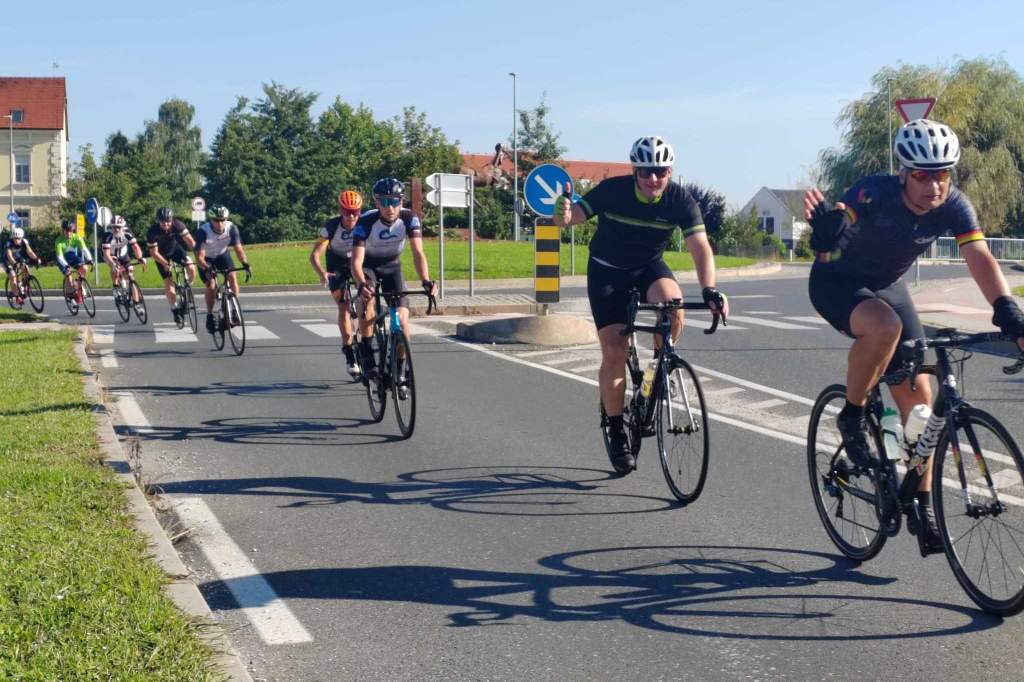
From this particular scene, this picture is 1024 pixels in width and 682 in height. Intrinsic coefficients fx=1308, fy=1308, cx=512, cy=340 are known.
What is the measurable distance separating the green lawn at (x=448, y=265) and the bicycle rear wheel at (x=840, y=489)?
28408 mm

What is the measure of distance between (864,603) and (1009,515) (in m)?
0.64

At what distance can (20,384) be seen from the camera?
10.9 m

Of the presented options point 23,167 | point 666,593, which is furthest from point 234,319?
point 23,167

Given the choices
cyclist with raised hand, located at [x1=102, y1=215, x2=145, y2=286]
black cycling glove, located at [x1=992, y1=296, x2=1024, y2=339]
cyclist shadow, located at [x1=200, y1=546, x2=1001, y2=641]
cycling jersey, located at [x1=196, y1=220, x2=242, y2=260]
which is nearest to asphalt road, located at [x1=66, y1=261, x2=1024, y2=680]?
cyclist shadow, located at [x1=200, y1=546, x2=1001, y2=641]

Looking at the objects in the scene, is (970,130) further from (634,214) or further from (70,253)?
(634,214)

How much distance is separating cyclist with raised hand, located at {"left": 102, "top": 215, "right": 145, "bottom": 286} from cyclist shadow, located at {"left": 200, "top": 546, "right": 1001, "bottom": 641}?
1604cm

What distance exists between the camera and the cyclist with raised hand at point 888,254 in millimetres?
4969

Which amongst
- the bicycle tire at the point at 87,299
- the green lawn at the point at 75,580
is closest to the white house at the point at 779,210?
the bicycle tire at the point at 87,299

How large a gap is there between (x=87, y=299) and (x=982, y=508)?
64.3ft

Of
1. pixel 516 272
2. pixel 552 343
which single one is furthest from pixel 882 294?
pixel 516 272

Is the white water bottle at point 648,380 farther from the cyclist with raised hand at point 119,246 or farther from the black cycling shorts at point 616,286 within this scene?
the cyclist with raised hand at point 119,246

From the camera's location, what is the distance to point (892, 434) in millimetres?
5246

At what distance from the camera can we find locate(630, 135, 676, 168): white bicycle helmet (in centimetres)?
680

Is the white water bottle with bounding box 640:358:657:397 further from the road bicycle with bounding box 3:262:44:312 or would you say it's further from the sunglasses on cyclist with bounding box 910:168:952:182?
the road bicycle with bounding box 3:262:44:312
